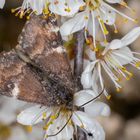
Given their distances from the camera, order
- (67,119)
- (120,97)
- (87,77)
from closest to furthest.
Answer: (87,77)
(67,119)
(120,97)

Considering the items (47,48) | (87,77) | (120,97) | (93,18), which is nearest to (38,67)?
(47,48)

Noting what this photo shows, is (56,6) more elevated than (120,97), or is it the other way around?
(56,6)

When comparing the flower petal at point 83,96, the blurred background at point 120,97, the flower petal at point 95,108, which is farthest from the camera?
the blurred background at point 120,97

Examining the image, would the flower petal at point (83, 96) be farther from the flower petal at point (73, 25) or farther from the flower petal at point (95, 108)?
the flower petal at point (73, 25)

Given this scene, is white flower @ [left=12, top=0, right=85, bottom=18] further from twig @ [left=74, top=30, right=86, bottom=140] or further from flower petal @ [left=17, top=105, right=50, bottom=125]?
flower petal @ [left=17, top=105, right=50, bottom=125]

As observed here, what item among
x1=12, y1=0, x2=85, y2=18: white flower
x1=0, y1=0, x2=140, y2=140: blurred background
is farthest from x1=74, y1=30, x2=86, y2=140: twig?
x1=0, y1=0, x2=140, y2=140: blurred background

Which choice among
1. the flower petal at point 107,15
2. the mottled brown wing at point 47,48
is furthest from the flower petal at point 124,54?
the mottled brown wing at point 47,48

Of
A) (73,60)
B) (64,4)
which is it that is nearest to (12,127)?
(73,60)

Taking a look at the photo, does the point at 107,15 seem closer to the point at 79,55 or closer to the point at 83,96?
the point at 79,55
